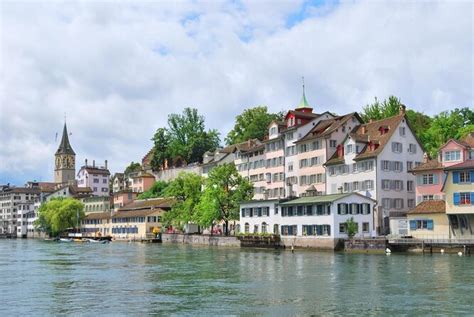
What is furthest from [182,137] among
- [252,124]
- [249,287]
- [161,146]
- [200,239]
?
[249,287]

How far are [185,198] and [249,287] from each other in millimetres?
71422

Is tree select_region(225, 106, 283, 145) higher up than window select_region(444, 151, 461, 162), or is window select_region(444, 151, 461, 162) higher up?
tree select_region(225, 106, 283, 145)

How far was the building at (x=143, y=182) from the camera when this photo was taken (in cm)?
15762

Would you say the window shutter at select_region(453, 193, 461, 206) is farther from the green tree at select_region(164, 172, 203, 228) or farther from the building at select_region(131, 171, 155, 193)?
the building at select_region(131, 171, 155, 193)

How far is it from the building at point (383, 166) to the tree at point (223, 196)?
16.5 m

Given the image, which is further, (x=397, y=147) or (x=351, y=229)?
(x=397, y=147)

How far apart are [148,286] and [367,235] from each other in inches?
1499

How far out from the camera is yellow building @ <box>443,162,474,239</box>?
64375mm

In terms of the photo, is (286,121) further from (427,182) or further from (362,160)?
(427,182)

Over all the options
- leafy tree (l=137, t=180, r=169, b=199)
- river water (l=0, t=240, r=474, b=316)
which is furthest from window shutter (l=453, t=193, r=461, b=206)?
leafy tree (l=137, t=180, r=169, b=199)

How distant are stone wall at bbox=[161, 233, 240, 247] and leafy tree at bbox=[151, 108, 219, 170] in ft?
112

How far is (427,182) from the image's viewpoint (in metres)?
72.9

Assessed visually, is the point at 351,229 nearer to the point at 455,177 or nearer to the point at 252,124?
the point at 455,177

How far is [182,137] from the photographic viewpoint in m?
150
